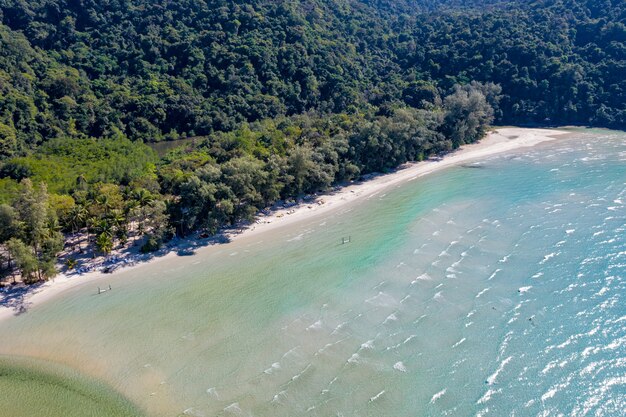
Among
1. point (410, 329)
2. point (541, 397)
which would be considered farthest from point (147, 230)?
point (541, 397)

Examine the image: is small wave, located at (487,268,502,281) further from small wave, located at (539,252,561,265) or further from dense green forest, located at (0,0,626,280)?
dense green forest, located at (0,0,626,280)

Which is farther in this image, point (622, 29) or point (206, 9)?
point (206, 9)

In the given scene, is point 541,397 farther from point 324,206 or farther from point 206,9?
point 206,9

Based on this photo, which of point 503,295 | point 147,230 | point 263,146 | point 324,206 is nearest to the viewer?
point 503,295

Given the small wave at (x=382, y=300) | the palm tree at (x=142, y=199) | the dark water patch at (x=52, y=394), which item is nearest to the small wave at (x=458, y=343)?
the small wave at (x=382, y=300)

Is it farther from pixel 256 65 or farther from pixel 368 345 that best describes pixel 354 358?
pixel 256 65

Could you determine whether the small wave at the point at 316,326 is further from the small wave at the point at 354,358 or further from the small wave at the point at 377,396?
the small wave at the point at 377,396

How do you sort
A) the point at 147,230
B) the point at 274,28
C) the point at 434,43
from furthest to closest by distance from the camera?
the point at 434,43, the point at 274,28, the point at 147,230
